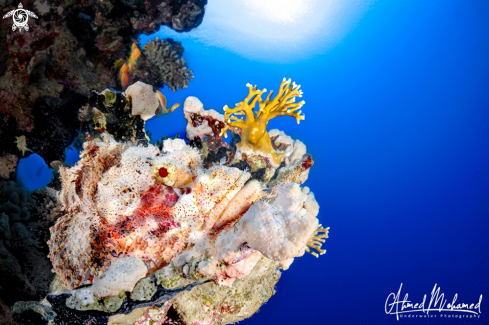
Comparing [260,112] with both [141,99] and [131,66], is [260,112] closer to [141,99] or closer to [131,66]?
[141,99]

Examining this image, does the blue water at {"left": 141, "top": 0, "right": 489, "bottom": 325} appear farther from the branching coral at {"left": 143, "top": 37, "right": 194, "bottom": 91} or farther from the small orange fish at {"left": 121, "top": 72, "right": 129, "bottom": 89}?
the small orange fish at {"left": 121, "top": 72, "right": 129, "bottom": 89}

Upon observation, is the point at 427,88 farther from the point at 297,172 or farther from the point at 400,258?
the point at 297,172

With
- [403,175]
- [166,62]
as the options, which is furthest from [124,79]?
[403,175]

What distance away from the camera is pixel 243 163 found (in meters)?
3.37

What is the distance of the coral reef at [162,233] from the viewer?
63.5 inches

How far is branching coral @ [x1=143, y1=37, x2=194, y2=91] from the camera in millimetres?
6414

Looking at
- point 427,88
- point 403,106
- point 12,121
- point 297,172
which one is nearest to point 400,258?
point 403,106

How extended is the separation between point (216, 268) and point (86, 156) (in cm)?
142

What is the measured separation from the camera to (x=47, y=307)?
1.78 metres

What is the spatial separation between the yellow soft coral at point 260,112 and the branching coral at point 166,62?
4.30m

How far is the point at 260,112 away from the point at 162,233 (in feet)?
6.56

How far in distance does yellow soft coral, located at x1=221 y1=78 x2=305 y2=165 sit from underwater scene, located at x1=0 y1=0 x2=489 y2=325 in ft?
0.08

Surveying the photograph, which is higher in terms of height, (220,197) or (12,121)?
(12,121)
